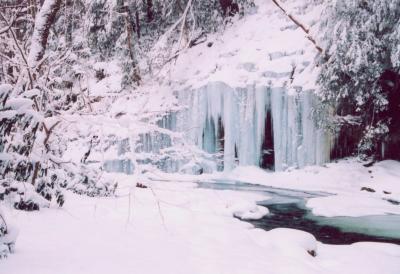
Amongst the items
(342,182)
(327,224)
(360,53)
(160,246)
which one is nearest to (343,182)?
(342,182)

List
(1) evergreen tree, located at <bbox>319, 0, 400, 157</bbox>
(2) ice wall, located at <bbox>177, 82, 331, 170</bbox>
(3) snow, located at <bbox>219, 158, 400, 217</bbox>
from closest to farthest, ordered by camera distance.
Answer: (3) snow, located at <bbox>219, 158, 400, 217</bbox>
(1) evergreen tree, located at <bbox>319, 0, 400, 157</bbox>
(2) ice wall, located at <bbox>177, 82, 331, 170</bbox>

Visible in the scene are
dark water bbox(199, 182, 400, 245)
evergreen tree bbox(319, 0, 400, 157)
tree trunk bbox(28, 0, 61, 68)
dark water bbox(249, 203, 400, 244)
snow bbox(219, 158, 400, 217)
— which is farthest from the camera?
evergreen tree bbox(319, 0, 400, 157)

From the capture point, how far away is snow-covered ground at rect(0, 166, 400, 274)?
4066 mm

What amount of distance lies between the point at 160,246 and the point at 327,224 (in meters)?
5.05

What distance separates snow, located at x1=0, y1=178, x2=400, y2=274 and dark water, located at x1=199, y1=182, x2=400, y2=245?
0.72 metres

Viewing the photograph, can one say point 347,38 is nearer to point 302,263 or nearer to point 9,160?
point 302,263

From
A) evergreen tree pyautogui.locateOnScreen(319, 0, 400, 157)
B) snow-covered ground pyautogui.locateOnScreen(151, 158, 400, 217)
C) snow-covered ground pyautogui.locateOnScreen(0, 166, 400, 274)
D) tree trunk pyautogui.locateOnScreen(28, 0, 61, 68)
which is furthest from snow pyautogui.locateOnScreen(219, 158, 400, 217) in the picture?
tree trunk pyautogui.locateOnScreen(28, 0, 61, 68)

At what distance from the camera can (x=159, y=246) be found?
5.16 m

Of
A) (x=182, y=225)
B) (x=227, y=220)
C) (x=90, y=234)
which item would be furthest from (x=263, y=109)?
(x=90, y=234)

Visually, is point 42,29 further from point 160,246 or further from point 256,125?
point 256,125

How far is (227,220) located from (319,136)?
613cm

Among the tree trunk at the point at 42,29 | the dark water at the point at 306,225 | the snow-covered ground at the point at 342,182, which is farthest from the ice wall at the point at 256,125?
the tree trunk at the point at 42,29

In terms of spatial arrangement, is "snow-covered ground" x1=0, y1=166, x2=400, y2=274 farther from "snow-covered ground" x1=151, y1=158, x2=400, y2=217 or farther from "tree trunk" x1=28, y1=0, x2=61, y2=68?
"snow-covered ground" x1=151, y1=158, x2=400, y2=217

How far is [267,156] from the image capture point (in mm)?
15117
